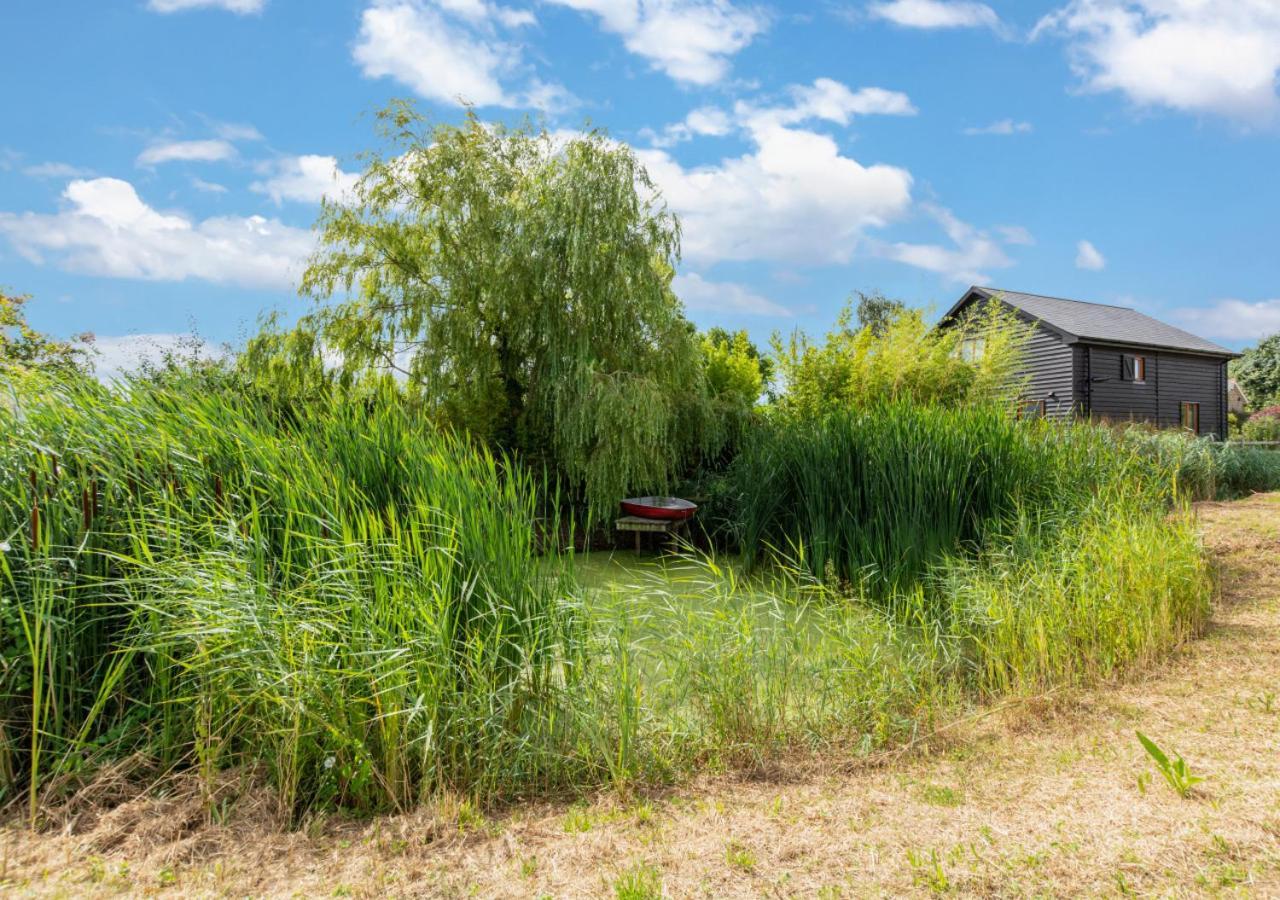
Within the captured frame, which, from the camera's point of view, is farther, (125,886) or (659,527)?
(659,527)

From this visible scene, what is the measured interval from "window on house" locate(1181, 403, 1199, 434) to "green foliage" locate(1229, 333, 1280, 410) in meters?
21.9

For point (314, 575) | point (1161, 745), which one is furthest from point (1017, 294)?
point (314, 575)

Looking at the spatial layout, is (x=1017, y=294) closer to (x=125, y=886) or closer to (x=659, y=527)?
(x=659, y=527)

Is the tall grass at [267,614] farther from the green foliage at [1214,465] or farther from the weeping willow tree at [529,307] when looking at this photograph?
the green foliage at [1214,465]

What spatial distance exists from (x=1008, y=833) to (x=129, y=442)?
3.66m

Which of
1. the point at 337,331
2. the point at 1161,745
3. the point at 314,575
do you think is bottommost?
the point at 1161,745

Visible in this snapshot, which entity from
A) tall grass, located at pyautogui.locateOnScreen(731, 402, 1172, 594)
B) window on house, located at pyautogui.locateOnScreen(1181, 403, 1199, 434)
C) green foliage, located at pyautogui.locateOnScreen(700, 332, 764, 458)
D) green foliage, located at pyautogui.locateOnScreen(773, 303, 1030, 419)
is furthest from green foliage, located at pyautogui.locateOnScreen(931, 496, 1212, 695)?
window on house, located at pyautogui.locateOnScreen(1181, 403, 1199, 434)

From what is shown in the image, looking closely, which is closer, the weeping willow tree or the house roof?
the weeping willow tree

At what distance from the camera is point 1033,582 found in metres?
4.86

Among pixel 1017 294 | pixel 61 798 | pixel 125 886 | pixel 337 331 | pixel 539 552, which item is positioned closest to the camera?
pixel 125 886

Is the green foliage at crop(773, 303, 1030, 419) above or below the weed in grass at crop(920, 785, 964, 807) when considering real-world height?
above

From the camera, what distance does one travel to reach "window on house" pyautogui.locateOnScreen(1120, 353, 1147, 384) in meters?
22.0

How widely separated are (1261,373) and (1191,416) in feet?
79.6

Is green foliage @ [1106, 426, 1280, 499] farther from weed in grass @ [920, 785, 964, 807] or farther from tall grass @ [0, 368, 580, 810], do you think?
tall grass @ [0, 368, 580, 810]
